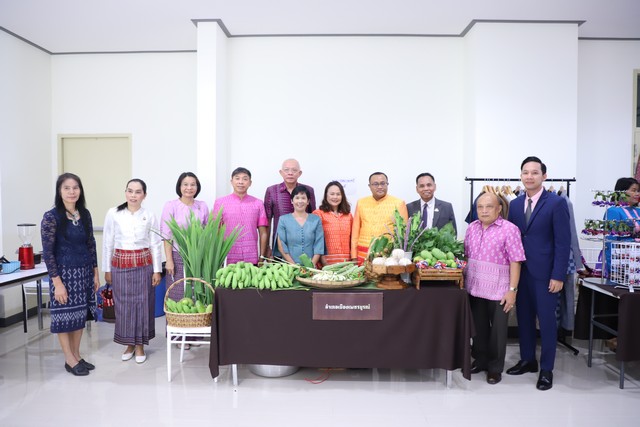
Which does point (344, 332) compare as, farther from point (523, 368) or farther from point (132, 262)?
point (132, 262)

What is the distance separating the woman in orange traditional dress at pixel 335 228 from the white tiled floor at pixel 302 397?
110 centimetres

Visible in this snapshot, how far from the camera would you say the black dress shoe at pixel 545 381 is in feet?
11.5

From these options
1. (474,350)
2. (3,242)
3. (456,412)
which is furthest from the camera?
(3,242)

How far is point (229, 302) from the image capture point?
11.2 feet

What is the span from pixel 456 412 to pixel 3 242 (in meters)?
5.17

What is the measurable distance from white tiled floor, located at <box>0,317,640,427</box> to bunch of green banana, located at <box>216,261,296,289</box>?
797mm

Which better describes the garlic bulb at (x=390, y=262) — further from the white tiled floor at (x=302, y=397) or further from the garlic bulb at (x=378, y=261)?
the white tiled floor at (x=302, y=397)

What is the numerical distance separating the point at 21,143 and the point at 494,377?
5.86 metres

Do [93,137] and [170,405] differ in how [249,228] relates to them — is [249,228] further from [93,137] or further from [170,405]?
[93,137]

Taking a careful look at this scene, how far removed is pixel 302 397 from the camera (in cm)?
333

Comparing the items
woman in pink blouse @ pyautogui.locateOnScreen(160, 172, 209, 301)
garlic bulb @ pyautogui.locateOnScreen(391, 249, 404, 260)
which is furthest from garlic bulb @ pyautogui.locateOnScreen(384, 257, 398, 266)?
woman in pink blouse @ pyautogui.locateOnScreen(160, 172, 209, 301)

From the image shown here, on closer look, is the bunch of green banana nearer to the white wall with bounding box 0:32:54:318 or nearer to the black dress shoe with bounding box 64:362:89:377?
the black dress shoe with bounding box 64:362:89:377

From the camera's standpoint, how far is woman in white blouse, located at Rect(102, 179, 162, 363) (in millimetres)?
3848

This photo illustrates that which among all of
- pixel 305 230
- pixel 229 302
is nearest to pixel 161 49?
pixel 305 230
